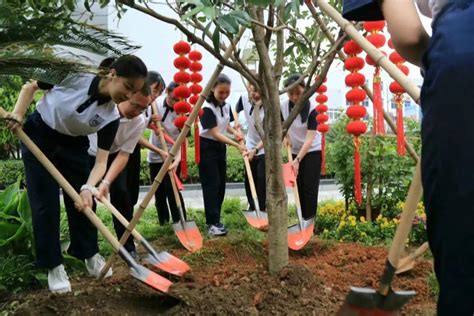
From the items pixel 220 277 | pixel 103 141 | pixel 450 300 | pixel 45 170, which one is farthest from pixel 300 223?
pixel 450 300

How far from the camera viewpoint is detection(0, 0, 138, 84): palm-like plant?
1983 mm

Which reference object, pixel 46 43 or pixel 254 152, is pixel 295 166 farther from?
pixel 46 43

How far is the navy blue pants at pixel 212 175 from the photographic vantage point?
5.12 meters

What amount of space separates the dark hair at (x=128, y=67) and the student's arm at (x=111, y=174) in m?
0.77

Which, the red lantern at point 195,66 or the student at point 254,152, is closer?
the red lantern at point 195,66

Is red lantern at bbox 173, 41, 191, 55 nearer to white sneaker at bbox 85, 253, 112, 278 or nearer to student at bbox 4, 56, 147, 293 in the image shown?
student at bbox 4, 56, 147, 293

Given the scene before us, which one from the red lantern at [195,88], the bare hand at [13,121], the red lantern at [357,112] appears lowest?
the red lantern at [357,112]

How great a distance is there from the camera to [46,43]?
2199 mm

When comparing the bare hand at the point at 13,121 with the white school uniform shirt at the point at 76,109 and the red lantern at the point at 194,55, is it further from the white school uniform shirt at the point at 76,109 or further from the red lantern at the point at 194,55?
the red lantern at the point at 194,55

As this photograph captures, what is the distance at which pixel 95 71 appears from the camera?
2.03m

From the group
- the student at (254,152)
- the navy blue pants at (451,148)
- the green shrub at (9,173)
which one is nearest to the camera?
the navy blue pants at (451,148)

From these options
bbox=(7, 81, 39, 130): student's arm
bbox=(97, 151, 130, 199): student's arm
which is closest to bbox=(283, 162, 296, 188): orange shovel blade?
bbox=(97, 151, 130, 199): student's arm

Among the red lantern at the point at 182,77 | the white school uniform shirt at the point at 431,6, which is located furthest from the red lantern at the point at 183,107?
the white school uniform shirt at the point at 431,6

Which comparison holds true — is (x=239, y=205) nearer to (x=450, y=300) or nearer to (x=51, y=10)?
(x=51, y=10)
